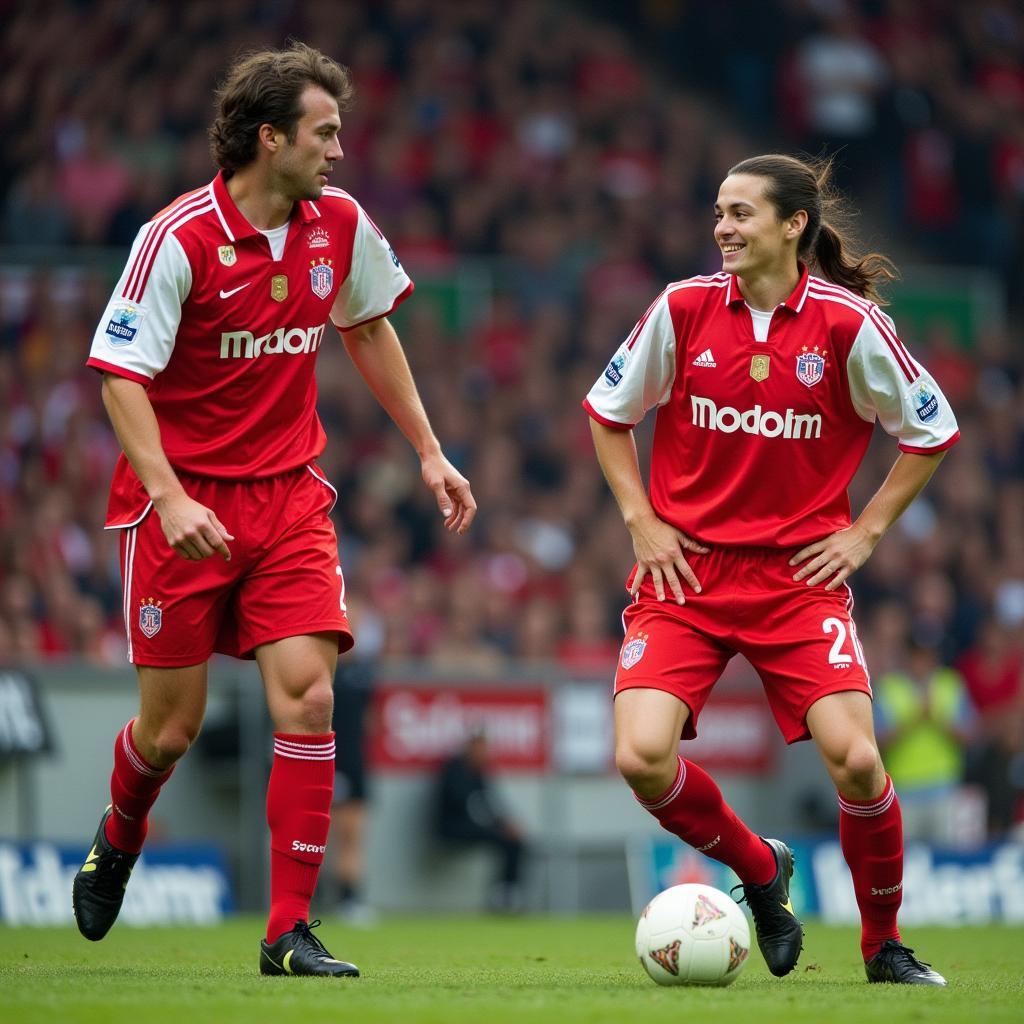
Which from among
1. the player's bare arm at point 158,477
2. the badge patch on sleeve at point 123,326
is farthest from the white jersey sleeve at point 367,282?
the player's bare arm at point 158,477

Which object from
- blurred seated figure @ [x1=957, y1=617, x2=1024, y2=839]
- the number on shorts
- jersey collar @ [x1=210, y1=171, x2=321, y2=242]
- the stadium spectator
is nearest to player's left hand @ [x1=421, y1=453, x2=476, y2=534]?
jersey collar @ [x1=210, y1=171, x2=321, y2=242]

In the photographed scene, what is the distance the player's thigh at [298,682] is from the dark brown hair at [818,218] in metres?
2.05

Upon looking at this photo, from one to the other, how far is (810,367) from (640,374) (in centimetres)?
55

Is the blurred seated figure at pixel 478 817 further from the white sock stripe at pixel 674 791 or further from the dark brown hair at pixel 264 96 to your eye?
the dark brown hair at pixel 264 96

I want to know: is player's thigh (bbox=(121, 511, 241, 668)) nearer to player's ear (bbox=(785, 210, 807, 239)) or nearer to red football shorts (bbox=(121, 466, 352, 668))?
red football shorts (bbox=(121, 466, 352, 668))

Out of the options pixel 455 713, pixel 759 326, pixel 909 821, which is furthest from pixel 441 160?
pixel 759 326

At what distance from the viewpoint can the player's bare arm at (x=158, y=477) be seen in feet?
19.5

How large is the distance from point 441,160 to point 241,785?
753 cm

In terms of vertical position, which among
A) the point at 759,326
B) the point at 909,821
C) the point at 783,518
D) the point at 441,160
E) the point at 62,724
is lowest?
the point at 909,821

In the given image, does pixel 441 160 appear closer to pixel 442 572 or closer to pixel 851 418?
pixel 442 572

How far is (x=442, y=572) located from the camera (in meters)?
15.2

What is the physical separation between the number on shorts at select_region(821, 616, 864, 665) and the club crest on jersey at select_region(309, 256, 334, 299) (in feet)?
6.32

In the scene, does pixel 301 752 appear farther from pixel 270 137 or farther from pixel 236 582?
pixel 270 137

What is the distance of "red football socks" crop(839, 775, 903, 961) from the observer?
625 cm
